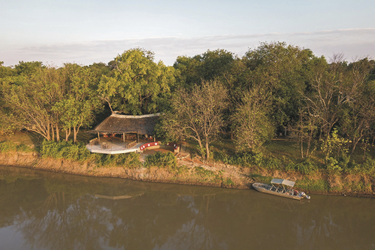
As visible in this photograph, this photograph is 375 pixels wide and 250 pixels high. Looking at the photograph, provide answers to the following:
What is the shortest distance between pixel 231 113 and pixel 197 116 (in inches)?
228

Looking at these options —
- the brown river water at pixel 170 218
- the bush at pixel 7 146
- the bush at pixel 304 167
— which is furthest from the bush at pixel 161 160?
the bush at pixel 7 146

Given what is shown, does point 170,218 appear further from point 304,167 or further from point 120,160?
point 304,167

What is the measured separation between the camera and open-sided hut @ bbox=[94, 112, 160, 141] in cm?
2853

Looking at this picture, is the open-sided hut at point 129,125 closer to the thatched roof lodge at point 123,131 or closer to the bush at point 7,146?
the thatched roof lodge at point 123,131

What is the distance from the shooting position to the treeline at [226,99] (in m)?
25.4

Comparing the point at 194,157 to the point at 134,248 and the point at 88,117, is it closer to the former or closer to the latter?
the point at 134,248

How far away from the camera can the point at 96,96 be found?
31641mm

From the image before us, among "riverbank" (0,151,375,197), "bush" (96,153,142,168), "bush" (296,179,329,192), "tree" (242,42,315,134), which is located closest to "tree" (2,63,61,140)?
"riverbank" (0,151,375,197)

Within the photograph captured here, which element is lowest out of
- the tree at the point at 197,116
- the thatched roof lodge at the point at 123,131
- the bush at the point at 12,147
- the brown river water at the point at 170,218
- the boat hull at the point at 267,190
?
the brown river water at the point at 170,218

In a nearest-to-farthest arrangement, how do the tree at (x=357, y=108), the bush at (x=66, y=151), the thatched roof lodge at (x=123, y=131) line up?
the tree at (x=357, y=108) → the thatched roof lodge at (x=123, y=131) → the bush at (x=66, y=151)

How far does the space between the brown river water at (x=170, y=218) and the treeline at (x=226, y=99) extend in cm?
590

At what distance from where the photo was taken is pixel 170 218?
64.7 ft

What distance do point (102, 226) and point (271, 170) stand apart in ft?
53.9

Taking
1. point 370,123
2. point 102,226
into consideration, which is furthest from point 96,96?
point 370,123
